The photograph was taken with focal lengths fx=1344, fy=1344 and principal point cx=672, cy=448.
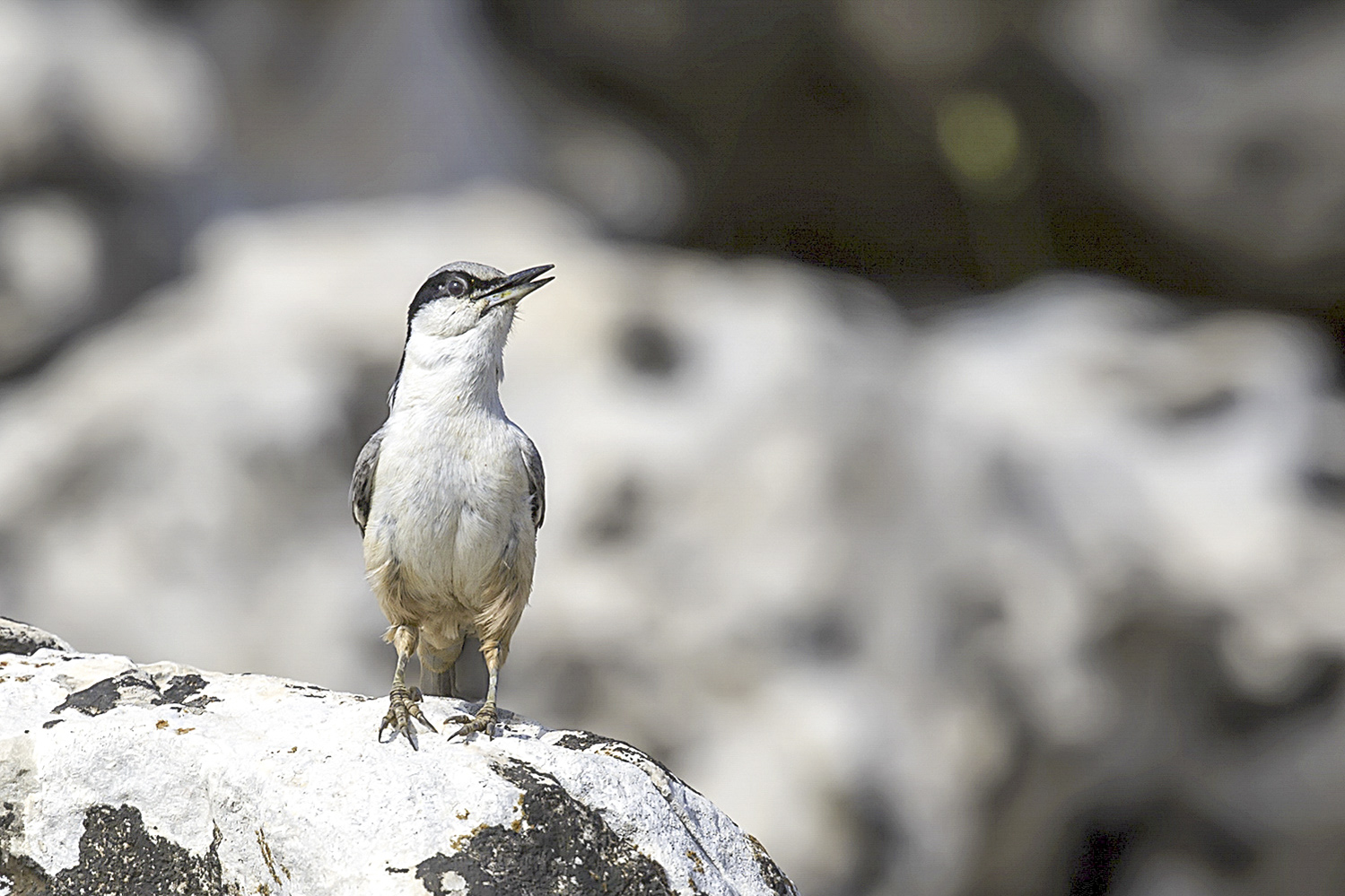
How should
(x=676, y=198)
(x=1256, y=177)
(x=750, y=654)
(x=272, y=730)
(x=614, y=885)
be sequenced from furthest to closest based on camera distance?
(x=676, y=198) → (x=1256, y=177) → (x=750, y=654) → (x=272, y=730) → (x=614, y=885)

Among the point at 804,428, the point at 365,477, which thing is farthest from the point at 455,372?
the point at 804,428

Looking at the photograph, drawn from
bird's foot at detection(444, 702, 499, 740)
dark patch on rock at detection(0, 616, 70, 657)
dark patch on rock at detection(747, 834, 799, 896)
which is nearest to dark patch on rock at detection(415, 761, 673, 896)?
bird's foot at detection(444, 702, 499, 740)

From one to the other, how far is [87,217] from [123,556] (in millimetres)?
2997

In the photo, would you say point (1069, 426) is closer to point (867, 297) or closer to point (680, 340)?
point (867, 297)

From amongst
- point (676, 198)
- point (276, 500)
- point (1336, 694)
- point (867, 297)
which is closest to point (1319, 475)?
point (1336, 694)

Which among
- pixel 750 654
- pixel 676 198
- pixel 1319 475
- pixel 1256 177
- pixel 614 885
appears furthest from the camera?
pixel 676 198

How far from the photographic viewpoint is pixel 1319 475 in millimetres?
11422

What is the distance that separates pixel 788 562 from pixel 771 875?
6.31m

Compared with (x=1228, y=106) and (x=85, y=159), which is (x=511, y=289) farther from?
(x=1228, y=106)

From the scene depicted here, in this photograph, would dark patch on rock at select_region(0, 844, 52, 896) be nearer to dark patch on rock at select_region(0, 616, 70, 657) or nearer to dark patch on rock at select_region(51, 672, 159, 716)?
dark patch on rock at select_region(51, 672, 159, 716)

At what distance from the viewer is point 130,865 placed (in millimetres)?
3865

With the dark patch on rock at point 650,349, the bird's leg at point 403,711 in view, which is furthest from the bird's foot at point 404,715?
the dark patch on rock at point 650,349

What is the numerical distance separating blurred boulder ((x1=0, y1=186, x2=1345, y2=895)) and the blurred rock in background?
0.10 ft

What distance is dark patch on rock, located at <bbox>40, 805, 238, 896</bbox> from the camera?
3.82 meters
